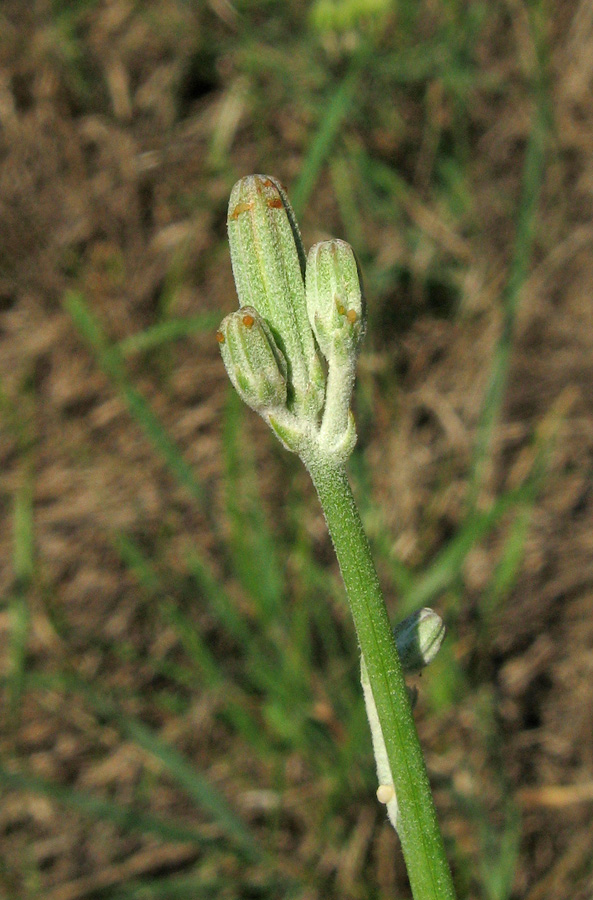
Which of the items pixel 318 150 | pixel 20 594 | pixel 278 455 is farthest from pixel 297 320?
pixel 20 594

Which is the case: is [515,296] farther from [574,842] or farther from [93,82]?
[93,82]

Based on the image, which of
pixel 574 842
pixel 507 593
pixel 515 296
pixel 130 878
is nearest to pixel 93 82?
pixel 515 296

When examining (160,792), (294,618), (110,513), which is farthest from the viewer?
(110,513)

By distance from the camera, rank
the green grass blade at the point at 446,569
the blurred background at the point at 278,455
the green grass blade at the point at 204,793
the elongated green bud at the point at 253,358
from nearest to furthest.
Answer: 1. the elongated green bud at the point at 253,358
2. the green grass blade at the point at 204,793
3. the green grass blade at the point at 446,569
4. the blurred background at the point at 278,455

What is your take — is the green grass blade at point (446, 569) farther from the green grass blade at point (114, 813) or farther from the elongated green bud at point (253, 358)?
the elongated green bud at point (253, 358)

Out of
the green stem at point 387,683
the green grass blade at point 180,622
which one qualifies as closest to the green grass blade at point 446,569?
the green grass blade at point 180,622

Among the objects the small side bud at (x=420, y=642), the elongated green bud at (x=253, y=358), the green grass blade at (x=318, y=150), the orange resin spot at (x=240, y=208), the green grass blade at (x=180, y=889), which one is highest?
the green grass blade at (x=318, y=150)
